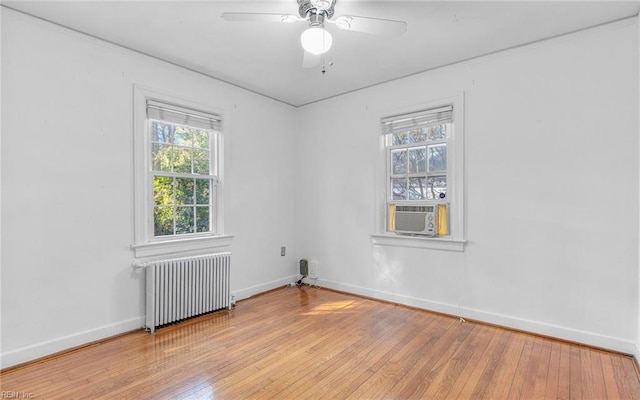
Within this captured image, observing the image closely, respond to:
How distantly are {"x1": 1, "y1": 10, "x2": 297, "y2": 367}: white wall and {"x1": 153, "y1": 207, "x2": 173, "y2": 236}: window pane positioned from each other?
11.2 inches

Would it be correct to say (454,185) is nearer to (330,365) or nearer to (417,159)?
(417,159)

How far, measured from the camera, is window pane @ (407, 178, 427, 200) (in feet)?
12.4

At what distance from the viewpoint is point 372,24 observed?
220 centimetres

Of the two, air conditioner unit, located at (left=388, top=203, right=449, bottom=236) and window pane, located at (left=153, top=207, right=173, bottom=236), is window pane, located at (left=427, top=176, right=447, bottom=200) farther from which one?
window pane, located at (left=153, top=207, right=173, bottom=236)

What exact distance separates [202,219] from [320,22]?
252cm

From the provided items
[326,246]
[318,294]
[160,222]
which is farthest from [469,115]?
Result: [160,222]

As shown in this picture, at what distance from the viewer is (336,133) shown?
448cm

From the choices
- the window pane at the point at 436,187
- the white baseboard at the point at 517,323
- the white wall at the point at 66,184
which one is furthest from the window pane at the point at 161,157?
the window pane at the point at 436,187

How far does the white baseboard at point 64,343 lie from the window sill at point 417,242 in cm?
268

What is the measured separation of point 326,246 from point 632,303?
3.10 meters

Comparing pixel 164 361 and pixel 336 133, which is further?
pixel 336 133

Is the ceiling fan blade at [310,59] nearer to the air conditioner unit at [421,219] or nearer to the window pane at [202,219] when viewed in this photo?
the air conditioner unit at [421,219]

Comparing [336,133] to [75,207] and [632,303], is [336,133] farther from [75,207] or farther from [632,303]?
[632,303]

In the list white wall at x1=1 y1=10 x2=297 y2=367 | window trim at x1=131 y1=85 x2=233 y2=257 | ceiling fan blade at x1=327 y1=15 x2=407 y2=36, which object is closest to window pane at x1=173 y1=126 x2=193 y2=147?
window trim at x1=131 y1=85 x2=233 y2=257
